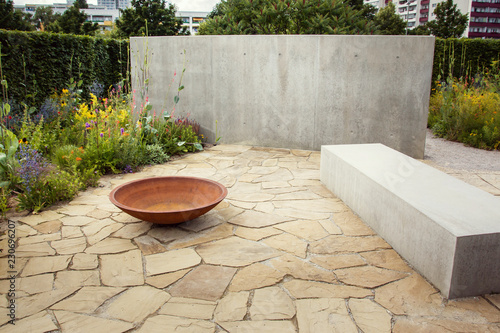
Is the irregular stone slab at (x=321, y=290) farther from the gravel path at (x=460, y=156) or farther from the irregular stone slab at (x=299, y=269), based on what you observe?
the gravel path at (x=460, y=156)

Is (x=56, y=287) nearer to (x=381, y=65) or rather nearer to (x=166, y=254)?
(x=166, y=254)

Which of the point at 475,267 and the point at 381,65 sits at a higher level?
the point at 381,65

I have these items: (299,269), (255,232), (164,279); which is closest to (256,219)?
(255,232)

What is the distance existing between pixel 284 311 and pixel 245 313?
223mm

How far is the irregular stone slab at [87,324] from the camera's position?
80.4 inches

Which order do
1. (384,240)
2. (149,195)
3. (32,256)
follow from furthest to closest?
(149,195) → (384,240) → (32,256)

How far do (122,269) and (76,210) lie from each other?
1.35 metres

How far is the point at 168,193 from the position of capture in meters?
3.66

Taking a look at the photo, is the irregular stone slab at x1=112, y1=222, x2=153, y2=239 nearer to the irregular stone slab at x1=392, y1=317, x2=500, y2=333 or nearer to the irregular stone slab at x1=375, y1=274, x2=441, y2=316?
the irregular stone slab at x1=375, y1=274, x2=441, y2=316

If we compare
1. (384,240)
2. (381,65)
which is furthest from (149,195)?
(381,65)

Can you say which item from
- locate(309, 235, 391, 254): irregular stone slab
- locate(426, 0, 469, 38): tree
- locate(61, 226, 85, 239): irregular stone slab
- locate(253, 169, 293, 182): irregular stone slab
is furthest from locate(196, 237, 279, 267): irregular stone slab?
locate(426, 0, 469, 38): tree

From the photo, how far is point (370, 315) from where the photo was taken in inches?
86.0

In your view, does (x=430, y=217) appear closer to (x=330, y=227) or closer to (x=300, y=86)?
(x=330, y=227)

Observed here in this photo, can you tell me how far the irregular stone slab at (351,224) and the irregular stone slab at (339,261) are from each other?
0.40 m
